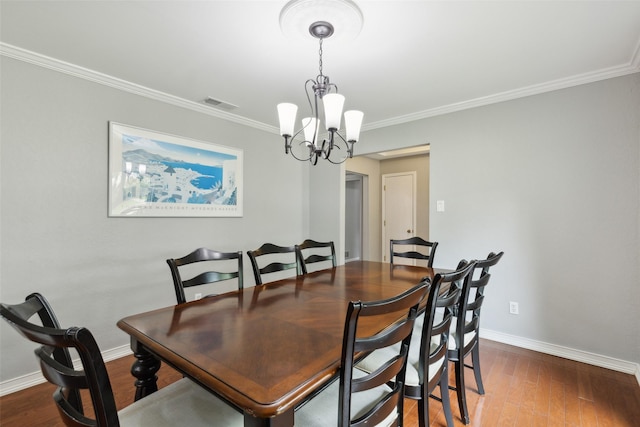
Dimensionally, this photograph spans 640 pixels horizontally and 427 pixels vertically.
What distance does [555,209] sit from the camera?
8.63 feet

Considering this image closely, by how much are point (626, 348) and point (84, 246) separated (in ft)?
14.5

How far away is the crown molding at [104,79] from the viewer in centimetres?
211

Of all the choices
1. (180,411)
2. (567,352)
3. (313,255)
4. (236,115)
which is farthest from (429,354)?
(236,115)

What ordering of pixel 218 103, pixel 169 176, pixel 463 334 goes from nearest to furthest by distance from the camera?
pixel 463 334
pixel 169 176
pixel 218 103

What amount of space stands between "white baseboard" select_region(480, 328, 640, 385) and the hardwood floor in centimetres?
6

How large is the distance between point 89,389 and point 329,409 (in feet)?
2.56

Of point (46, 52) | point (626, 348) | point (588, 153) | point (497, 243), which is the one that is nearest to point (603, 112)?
point (588, 153)

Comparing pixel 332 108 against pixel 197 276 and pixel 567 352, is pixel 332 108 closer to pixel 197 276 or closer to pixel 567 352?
pixel 197 276

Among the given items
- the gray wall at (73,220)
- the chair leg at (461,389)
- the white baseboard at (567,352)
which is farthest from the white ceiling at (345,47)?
the white baseboard at (567,352)

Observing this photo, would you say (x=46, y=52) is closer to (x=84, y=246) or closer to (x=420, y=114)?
(x=84, y=246)

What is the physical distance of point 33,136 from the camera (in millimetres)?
2195

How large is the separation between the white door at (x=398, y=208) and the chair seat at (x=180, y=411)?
15.0 feet

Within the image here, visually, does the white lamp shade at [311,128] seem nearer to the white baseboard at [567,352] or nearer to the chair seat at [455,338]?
the chair seat at [455,338]

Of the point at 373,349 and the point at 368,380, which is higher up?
the point at 373,349
